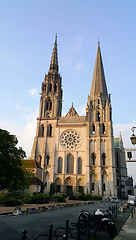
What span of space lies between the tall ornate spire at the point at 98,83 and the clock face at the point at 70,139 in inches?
471

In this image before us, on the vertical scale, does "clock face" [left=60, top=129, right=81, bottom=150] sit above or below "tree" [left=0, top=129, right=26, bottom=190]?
above

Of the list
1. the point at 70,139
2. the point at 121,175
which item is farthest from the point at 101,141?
the point at 121,175

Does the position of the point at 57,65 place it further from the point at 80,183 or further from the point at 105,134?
the point at 80,183

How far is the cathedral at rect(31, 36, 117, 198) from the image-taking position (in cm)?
4459

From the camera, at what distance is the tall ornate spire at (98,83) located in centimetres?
5422

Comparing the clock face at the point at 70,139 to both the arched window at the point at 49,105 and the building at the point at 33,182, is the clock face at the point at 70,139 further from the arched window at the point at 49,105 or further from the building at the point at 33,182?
the building at the point at 33,182

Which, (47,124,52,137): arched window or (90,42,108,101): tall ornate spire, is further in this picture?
(90,42,108,101): tall ornate spire

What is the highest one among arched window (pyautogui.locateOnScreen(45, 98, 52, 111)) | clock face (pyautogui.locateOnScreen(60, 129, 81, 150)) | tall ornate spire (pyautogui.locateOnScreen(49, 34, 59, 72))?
tall ornate spire (pyautogui.locateOnScreen(49, 34, 59, 72))

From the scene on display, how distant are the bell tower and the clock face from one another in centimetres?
587

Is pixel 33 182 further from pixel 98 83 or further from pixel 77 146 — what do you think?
pixel 98 83

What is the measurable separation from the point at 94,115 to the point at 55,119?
34.3 feet

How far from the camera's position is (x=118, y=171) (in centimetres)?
5081

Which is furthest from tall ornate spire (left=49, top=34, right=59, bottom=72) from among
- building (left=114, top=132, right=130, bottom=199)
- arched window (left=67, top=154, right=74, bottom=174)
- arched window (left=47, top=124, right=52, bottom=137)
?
building (left=114, top=132, right=130, bottom=199)

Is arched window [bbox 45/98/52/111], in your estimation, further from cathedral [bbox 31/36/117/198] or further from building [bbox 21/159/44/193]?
building [bbox 21/159/44/193]
